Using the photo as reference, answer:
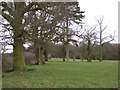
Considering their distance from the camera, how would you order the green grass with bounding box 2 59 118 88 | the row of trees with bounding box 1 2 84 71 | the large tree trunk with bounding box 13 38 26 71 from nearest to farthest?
1. the green grass with bounding box 2 59 118 88
2. the row of trees with bounding box 1 2 84 71
3. the large tree trunk with bounding box 13 38 26 71

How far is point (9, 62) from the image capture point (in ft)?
55.9

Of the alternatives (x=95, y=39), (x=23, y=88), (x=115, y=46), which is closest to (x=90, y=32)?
(x=95, y=39)

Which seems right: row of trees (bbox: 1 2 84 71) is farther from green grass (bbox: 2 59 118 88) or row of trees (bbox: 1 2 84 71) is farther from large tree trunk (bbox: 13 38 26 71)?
green grass (bbox: 2 59 118 88)

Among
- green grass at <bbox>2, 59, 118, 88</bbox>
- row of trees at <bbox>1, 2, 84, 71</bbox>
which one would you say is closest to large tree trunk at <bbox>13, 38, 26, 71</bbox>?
row of trees at <bbox>1, 2, 84, 71</bbox>

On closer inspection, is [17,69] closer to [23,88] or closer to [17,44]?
[17,44]

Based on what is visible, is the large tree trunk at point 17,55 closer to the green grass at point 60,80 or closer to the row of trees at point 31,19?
the row of trees at point 31,19

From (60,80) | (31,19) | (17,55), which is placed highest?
(31,19)

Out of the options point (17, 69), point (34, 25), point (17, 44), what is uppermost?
point (34, 25)

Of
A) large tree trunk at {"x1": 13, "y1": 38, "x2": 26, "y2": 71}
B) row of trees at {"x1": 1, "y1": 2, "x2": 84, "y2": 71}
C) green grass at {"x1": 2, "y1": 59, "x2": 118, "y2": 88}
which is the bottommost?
green grass at {"x1": 2, "y1": 59, "x2": 118, "y2": 88}

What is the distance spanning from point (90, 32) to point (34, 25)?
101ft

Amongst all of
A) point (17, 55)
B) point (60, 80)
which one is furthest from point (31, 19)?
point (60, 80)

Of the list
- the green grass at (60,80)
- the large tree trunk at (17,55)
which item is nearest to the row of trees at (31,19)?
the large tree trunk at (17,55)

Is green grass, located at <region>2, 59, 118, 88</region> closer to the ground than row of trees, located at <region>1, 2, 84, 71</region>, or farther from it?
closer to the ground

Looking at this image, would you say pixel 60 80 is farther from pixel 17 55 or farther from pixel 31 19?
pixel 17 55
